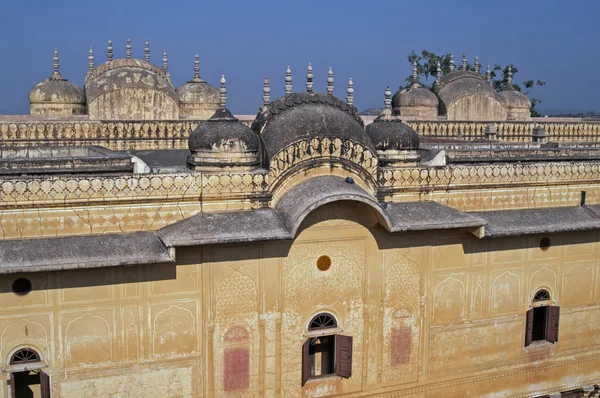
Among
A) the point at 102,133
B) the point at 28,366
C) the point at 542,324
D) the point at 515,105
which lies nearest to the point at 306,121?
the point at 28,366

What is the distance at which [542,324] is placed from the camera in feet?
33.5

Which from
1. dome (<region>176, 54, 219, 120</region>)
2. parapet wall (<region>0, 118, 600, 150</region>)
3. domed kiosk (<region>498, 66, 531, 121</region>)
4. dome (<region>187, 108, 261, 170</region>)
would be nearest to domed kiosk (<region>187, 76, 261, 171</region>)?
dome (<region>187, 108, 261, 170</region>)

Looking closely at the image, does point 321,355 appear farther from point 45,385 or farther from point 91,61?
point 91,61

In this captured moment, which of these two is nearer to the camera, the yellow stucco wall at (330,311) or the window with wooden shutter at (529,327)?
the yellow stucco wall at (330,311)

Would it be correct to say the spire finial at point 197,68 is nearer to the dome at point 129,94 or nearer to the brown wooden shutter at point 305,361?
the dome at point 129,94

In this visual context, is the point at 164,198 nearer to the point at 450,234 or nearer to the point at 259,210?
the point at 259,210

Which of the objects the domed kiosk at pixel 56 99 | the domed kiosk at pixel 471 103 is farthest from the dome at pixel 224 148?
the domed kiosk at pixel 471 103

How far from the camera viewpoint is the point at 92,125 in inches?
591

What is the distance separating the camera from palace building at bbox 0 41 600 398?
297 inches

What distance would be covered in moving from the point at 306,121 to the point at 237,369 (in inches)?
125

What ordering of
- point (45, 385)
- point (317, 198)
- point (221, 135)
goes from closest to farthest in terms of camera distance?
1. point (45, 385)
2. point (317, 198)
3. point (221, 135)

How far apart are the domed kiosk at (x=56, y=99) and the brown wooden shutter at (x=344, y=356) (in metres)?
11.1

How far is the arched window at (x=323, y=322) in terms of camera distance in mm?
8656

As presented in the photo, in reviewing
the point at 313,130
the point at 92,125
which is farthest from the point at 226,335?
the point at 92,125
